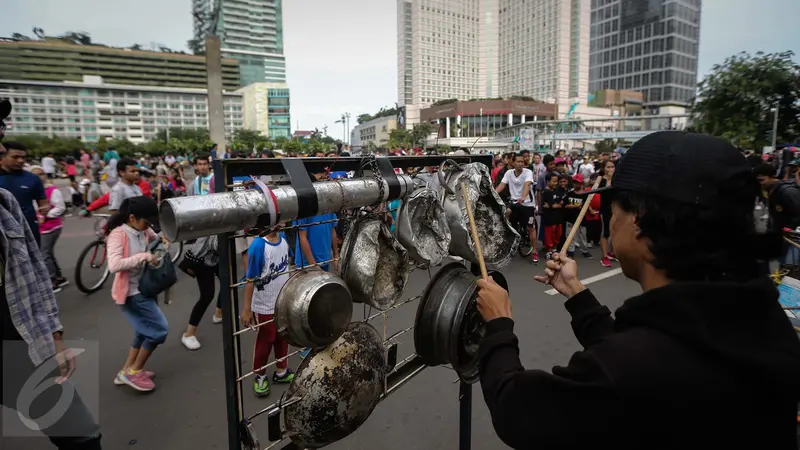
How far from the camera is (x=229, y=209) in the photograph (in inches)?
44.9

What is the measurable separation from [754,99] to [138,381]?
89.8ft

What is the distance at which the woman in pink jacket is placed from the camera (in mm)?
3262

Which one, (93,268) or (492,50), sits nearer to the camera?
(93,268)

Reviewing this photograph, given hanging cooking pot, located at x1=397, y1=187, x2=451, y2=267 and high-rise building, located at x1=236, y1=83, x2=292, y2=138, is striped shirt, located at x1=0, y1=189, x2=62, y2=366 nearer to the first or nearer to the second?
hanging cooking pot, located at x1=397, y1=187, x2=451, y2=267

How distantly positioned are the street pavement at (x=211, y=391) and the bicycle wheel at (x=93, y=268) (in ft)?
0.73

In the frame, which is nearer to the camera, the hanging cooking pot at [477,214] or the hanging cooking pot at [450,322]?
the hanging cooking pot at [450,322]

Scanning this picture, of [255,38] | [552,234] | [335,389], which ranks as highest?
[255,38]

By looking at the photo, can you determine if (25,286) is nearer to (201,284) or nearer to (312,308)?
(312,308)

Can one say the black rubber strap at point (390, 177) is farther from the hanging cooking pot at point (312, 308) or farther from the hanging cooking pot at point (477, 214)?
the hanging cooking pot at point (312, 308)

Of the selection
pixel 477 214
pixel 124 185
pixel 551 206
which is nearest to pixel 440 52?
pixel 551 206

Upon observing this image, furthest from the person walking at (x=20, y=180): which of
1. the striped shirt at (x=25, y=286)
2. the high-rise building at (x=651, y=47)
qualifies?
the high-rise building at (x=651, y=47)

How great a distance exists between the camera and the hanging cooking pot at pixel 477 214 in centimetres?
188

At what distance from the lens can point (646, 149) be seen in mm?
949

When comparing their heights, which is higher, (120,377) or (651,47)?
(651,47)
